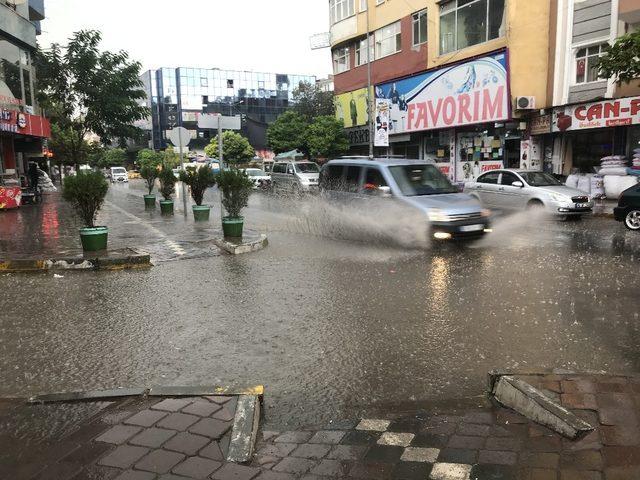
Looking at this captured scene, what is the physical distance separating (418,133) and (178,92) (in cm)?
8356

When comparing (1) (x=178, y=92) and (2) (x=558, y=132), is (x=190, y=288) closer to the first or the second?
(2) (x=558, y=132)

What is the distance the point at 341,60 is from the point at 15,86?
19034 mm

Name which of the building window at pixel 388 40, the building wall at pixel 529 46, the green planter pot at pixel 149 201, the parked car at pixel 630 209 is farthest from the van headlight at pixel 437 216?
the building window at pixel 388 40

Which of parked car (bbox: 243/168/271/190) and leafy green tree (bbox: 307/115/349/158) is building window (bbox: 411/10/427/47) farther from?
parked car (bbox: 243/168/271/190)

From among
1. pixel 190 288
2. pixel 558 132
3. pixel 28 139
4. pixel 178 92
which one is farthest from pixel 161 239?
pixel 178 92

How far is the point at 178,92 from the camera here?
101688mm

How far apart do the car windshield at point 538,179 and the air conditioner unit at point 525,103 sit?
21.3ft

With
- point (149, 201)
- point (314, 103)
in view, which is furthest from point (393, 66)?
point (314, 103)

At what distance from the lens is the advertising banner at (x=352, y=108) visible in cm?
3180

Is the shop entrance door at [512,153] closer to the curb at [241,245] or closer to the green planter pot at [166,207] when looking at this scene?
the green planter pot at [166,207]

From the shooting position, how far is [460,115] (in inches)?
964

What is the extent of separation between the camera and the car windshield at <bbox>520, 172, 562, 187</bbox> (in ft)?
49.4

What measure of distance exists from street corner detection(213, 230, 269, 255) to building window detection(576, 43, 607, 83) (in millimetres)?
15095

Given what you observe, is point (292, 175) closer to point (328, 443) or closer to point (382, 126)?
point (382, 126)
